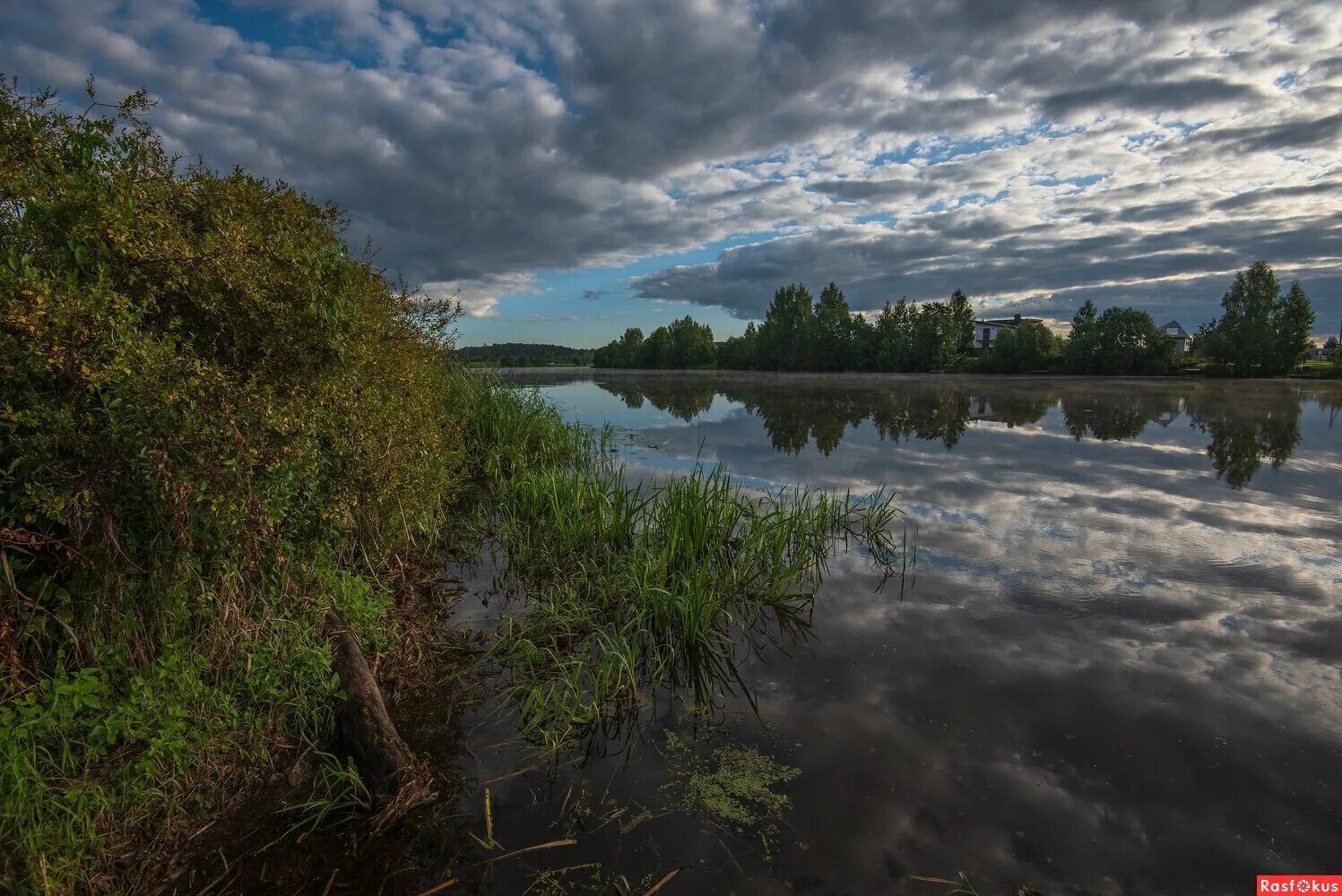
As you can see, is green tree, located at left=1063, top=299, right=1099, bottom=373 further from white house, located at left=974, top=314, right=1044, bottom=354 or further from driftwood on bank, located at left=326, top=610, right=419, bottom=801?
driftwood on bank, located at left=326, top=610, right=419, bottom=801

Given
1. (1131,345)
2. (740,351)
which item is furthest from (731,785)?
(740,351)

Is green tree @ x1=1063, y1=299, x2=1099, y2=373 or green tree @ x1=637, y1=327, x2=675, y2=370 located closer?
green tree @ x1=1063, y1=299, x2=1099, y2=373

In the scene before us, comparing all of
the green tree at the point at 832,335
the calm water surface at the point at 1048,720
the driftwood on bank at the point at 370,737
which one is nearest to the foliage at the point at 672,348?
the green tree at the point at 832,335

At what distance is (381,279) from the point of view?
11297 millimetres

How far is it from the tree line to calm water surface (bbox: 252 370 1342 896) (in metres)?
82.8

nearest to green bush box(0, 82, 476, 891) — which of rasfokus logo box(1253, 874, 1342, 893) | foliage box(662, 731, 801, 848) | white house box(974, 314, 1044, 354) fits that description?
foliage box(662, 731, 801, 848)

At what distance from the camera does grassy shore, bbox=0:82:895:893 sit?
352 cm

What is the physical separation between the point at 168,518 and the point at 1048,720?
7.61 m

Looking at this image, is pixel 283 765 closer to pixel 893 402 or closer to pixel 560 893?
pixel 560 893

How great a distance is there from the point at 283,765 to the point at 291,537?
1.84 metres

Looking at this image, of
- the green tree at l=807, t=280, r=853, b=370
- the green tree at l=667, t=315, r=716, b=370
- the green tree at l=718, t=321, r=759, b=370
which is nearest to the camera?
the green tree at l=807, t=280, r=853, b=370

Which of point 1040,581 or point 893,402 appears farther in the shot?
point 893,402

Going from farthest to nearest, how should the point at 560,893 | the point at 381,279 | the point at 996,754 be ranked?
1. the point at 381,279
2. the point at 996,754
3. the point at 560,893

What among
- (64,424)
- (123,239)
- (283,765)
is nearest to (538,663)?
(283,765)
